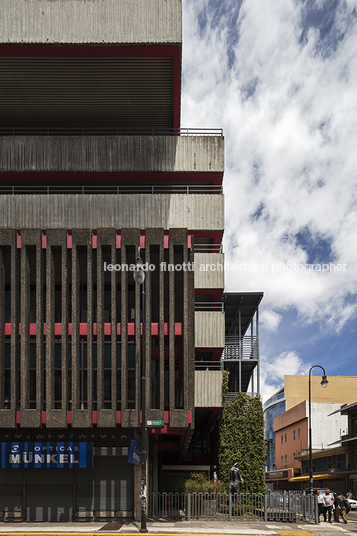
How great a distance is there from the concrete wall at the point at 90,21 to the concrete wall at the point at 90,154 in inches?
228

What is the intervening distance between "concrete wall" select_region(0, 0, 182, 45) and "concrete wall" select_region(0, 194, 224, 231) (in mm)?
8963

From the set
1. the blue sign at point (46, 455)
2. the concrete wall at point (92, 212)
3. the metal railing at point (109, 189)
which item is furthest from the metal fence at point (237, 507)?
the metal railing at point (109, 189)

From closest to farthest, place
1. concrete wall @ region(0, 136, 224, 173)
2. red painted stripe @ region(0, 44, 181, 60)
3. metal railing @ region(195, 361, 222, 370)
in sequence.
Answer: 1. red painted stripe @ region(0, 44, 181, 60)
2. metal railing @ region(195, 361, 222, 370)
3. concrete wall @ region(0, 136, 224, 173)

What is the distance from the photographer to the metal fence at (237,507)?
23875 millimetres

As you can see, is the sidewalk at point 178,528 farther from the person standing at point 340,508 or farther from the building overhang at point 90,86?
the building overhang at point 90,86

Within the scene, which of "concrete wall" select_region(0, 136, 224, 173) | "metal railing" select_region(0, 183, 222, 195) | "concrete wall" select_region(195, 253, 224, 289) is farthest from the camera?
"metal railing" select_region(0, 183, 222, 195)

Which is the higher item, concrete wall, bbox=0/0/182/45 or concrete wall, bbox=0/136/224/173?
concrete wall, bbox=0/0/182/45

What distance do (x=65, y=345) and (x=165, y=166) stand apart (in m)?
13.8

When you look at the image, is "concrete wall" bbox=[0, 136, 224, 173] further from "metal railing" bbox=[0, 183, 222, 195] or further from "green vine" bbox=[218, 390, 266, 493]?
"green vine" bbox=[218, 390, 266, 493]

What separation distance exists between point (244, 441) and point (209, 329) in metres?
7.59

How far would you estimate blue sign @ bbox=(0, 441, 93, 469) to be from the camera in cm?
2295

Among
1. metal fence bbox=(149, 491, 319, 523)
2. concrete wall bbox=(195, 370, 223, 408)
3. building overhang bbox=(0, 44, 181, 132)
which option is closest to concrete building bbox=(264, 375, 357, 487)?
concrete wall bbox=(195, 370, 223, 408)

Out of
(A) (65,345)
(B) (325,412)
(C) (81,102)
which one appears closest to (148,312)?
(A) (65,345)

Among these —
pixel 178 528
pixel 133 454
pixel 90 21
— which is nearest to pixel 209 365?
pixel 178 528
